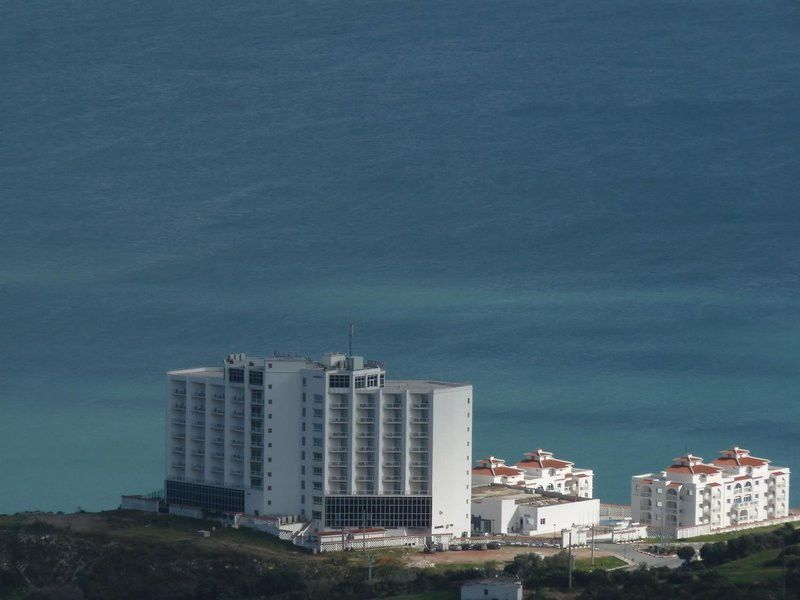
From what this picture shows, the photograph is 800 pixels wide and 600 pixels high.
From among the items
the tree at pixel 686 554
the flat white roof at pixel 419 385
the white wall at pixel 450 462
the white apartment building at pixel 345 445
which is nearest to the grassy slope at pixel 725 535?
the tree at pixel 686 554

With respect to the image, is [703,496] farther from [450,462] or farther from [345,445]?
[345,445]

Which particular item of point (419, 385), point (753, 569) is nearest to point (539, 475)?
point (419, 385)

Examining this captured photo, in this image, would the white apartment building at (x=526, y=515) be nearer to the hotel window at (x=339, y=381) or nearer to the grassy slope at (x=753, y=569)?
the hotel window at (x=339, y=381)

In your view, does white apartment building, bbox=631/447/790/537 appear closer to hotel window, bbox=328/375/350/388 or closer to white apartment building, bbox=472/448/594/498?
white apartment building, bbox=472/448/594/498

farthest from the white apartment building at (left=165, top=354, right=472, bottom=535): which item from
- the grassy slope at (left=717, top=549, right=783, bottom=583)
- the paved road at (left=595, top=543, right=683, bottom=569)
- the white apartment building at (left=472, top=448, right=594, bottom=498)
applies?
the grassy slope at (left=717, top=549, right=783, bottom=583)

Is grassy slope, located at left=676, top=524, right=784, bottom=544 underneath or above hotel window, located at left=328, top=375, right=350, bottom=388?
underneath

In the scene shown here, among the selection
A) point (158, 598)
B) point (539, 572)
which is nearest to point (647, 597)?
point (539, 572)

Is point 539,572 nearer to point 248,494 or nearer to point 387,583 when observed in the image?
point 387,583
